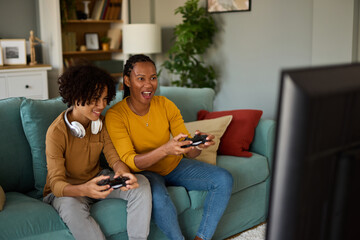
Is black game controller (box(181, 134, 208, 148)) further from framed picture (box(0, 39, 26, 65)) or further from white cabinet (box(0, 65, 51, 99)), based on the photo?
framed picture (box(0, 39, 26, 65))

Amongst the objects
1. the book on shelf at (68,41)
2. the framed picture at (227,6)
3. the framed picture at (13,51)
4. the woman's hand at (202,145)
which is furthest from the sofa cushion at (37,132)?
the book on shelf at (68,41)

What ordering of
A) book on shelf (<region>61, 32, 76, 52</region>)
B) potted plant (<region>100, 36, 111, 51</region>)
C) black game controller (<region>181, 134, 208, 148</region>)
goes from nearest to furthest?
black game controller (<region>181, 134, 208, 148</region>) → book on shelf (<region>61, 32, 76, 52</region>) → potted plant (<region>100, 36, 111, 51</region>)

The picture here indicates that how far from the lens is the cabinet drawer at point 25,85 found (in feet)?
14.0

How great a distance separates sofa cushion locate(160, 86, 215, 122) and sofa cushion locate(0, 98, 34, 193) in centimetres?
94

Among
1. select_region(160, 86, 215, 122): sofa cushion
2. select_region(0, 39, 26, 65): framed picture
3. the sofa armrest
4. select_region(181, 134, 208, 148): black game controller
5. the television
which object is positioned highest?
select_region(0, 39, 26, 65): framed picture

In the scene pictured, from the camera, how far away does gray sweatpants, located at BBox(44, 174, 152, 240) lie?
177cm

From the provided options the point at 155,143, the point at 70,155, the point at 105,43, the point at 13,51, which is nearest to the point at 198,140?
the point at 155,143

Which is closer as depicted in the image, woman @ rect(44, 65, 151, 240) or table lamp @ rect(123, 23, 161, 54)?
woman @ rect(44, 65, 151, 240)

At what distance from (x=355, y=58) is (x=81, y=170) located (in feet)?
7.94

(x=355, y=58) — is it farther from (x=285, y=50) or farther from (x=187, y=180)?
(x=187, y=180)

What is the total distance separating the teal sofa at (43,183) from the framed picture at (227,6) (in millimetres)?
1709

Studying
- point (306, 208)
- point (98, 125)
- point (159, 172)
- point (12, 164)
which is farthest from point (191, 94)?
point (306, 208)

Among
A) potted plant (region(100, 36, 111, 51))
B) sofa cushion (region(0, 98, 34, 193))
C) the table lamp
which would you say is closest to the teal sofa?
sofa cushion (region(0, 98, 34, 193))

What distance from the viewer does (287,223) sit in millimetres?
531
